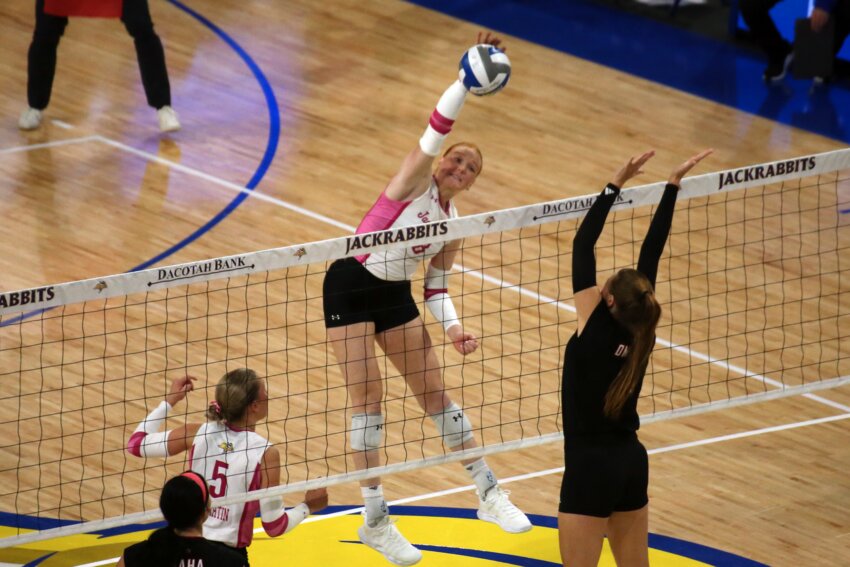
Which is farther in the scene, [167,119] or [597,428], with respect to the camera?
[167,119]

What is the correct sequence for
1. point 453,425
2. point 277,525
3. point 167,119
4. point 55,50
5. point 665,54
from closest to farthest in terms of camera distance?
point 277,525, point 453,425, point 55,50, point 167,119, point 665,54

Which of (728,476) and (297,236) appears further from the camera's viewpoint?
(297,236)

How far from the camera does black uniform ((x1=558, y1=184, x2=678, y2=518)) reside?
22.4 feet

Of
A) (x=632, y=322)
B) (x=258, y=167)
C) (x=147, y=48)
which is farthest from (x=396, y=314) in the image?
(x=147, y=48)

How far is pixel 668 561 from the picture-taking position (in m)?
8.66

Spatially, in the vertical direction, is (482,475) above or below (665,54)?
below

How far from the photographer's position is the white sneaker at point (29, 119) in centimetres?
1420

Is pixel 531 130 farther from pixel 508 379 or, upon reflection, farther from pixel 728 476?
pixel 728 476

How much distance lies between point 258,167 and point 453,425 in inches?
238

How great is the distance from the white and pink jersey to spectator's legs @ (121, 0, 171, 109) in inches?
266

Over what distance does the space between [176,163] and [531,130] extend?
3.77 m

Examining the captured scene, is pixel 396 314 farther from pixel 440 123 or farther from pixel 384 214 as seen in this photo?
pixel 440 123

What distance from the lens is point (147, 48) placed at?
46.5ft

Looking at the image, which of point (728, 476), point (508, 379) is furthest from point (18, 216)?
point (728, 476)
